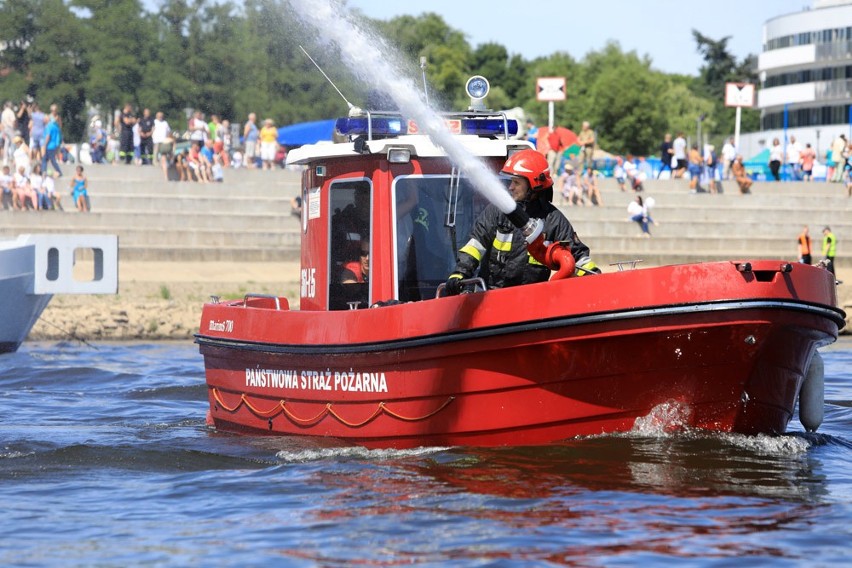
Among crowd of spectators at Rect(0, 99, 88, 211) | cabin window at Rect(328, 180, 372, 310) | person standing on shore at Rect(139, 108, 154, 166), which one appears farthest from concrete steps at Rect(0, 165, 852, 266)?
cabin window at Rect(328, 180, 372, 310)

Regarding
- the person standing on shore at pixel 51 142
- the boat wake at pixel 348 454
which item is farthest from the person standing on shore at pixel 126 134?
the boat wake at pixel 348 454

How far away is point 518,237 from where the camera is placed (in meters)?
9.33

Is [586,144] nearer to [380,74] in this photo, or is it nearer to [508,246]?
[508,246]

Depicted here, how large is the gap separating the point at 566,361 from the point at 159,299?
1528 cm

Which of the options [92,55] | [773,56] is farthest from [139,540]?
[773,56]

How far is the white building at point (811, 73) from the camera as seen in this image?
252ft

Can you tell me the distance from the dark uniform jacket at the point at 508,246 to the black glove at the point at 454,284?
50mm

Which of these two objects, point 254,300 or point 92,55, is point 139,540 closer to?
point 254,300

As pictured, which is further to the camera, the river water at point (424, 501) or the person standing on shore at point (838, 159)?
the person standing on shore at point (838, 159)

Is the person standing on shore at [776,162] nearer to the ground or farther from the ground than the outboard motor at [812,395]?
farther from the ground

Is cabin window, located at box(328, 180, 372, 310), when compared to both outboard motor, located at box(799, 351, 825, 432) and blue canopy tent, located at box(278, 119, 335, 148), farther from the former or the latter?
blue canopy tent, located at box(278, 119, 335, 148)

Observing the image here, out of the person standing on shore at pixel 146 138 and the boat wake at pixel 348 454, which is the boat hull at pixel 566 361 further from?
the person standing on shore at pixel 146 138

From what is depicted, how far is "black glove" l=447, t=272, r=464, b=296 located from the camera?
9070 mm

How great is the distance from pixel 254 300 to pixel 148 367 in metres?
6.08
